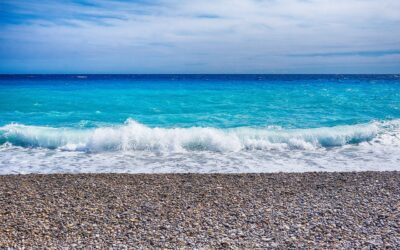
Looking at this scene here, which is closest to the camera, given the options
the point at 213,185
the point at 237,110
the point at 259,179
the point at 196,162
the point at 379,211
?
the point at 379,211

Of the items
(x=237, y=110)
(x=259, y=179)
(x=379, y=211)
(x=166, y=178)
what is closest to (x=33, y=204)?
(x=166, y=178)

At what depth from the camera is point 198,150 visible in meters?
12.7

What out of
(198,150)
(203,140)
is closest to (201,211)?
(198,150)

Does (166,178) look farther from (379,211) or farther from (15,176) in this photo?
(379,211)

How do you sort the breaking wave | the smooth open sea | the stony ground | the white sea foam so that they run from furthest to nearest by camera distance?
the breaking wave
the smooth open sea
the white sea foam
the stony ground

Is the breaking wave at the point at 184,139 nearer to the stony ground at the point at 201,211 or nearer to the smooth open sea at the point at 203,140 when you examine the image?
the smooth open sea at the point at 203,140

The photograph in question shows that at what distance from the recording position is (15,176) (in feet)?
29.2

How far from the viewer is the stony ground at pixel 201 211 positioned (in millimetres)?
5180

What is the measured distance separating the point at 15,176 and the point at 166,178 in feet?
11.5

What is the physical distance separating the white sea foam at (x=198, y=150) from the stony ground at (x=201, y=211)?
1.43 m

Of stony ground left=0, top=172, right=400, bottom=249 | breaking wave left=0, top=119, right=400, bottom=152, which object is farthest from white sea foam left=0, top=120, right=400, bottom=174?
stony ground left=0, top=172, right=400, bottom=249

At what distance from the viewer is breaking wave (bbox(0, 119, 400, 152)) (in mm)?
12859

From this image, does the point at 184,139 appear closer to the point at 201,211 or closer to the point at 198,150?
the point at 198,150

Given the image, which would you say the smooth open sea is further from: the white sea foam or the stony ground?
the stony ground
